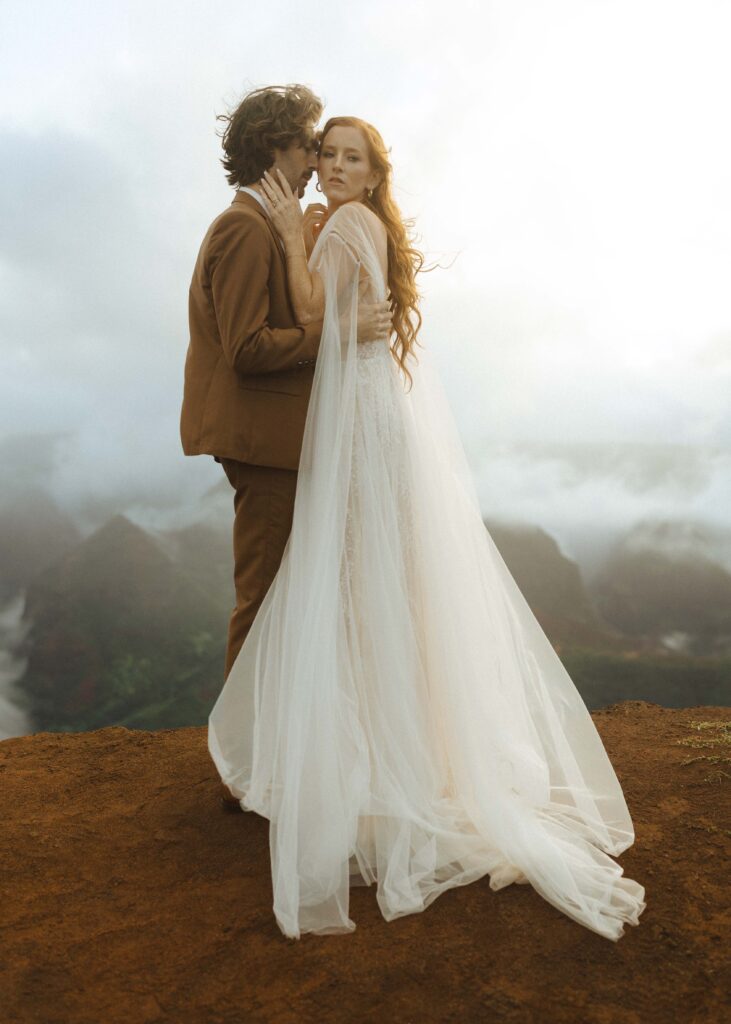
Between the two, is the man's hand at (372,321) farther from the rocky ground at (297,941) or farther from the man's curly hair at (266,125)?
the rocky ground at (297,941)

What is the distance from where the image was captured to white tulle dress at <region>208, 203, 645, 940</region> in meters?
2.67

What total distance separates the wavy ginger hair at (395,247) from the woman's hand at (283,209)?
0.23 m

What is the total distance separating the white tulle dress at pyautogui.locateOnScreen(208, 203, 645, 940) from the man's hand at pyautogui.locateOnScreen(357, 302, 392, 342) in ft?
0.14

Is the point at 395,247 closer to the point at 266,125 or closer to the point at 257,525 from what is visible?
the point at 266,125

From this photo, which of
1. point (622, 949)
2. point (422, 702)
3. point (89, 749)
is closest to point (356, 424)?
point (422, 702)

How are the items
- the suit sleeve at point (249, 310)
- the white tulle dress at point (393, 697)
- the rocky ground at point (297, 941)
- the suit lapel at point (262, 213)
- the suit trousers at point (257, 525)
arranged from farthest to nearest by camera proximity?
the suit trousers at point (257, 525) → the suit lapel at point (262, 213) → the suit sleeve at point (249, 310) → the white tulle dress at point (393, 697) → the rocky ground at point (297, 941)

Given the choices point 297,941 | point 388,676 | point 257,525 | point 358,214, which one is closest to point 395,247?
point 358,214

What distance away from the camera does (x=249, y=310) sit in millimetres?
2916

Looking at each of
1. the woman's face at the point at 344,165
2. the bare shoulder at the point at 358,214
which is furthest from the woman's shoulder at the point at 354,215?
the woman's face at the point at 344,165

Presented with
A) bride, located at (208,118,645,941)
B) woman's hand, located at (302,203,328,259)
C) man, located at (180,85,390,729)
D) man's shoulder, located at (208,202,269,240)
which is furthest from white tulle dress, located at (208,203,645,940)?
woman's hand, located at (302,203,328,259)

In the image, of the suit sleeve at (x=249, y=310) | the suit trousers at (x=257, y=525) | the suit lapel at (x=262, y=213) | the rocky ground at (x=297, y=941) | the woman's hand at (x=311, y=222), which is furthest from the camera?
the woman's hand at (x=311, y=222)

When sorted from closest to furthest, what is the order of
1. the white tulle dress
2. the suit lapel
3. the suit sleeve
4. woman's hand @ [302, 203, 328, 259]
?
the white tulle dress < the suit sleeve < the suit lapel < woman's hand @ [302, 203, 328, 259]

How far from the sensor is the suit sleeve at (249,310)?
2918mm

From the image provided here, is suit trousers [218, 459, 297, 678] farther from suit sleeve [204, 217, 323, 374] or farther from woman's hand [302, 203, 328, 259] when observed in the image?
woman's hand [302, 203, 328, 259]
